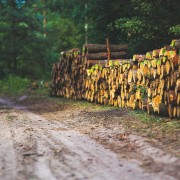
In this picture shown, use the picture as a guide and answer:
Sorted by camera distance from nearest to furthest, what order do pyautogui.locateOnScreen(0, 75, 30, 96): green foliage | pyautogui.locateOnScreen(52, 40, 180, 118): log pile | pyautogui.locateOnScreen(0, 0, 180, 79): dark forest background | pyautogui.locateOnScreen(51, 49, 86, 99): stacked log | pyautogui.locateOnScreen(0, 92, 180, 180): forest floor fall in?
pyautogui.locateOnScreen(0, 92, 180, 180): forest floor
pyautogui.locateOnScreen(52, 40, 180, 118): log pile
pyautogui.locateOnScreen(0, 0, 180, 79): dark forest background
pyautogui.locateOnScreen(51, 49, 86, 99): stacked log
pyautogui.locateOnScreen(0, 75, 30, 96): green foliage

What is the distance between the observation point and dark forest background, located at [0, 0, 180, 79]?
1530 cm

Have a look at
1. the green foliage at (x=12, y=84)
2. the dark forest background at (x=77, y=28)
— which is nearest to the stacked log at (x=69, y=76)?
the dark forest background at (x=77, y=28)

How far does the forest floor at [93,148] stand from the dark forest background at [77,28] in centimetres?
652

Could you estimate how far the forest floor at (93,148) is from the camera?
192 inches

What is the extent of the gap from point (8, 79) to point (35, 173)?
26607mm

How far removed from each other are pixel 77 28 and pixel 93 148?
1739 cm

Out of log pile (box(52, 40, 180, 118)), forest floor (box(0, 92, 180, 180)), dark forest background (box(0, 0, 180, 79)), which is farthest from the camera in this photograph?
dark forest background (box(0, 0, 180, 79))

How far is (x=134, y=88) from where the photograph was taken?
10.9 meters

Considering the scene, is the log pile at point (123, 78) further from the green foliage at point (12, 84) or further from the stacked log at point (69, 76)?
the green foliage at point (12, 84)

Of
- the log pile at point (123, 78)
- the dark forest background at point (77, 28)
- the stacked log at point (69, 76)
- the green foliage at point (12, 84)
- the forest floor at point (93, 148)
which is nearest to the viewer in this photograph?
the forest floor at point (93, 148)

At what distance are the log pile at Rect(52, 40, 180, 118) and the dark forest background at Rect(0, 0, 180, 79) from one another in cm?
152

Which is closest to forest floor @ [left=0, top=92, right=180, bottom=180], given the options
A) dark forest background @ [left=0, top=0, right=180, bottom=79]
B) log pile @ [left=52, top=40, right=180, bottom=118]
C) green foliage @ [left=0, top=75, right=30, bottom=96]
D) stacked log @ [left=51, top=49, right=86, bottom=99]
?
log pile @ [left=52, top=40, right=180, bottom=118]

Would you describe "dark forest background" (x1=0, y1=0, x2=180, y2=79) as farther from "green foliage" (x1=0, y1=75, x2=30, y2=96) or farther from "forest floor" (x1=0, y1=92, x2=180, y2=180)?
"forest floor" (x1=0, y1=92, x2=180, y2=180)

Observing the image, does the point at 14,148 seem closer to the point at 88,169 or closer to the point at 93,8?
the point at 88,169
